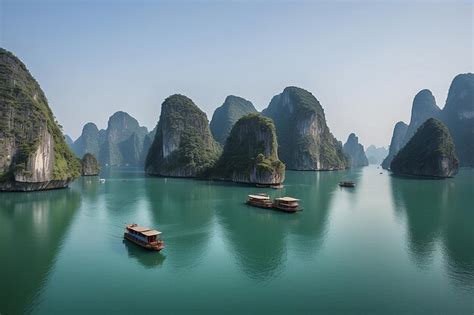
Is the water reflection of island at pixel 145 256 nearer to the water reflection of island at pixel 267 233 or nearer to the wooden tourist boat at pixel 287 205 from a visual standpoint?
the water reflection of island at pixel 267 233

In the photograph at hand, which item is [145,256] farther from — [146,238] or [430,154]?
[430,154]

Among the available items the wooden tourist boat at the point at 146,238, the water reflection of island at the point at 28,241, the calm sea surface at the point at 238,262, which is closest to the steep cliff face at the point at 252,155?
the calm sea surface at the point at 238,262

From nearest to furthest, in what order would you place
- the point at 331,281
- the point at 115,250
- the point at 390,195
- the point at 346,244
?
the point at 331,281, the point at 115,250, the point at 346,244, the point at 390,195

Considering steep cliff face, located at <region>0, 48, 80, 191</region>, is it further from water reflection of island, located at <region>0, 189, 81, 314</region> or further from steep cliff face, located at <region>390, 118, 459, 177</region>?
steep cliff face, located at <region>390, 118, 459, 177</region>

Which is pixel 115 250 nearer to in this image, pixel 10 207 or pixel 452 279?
pixel 452 279

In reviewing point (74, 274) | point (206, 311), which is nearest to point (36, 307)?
point (74, 274)

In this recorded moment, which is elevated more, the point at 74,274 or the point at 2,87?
the point at 2,87

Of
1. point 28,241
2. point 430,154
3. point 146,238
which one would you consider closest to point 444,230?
point 146,238
